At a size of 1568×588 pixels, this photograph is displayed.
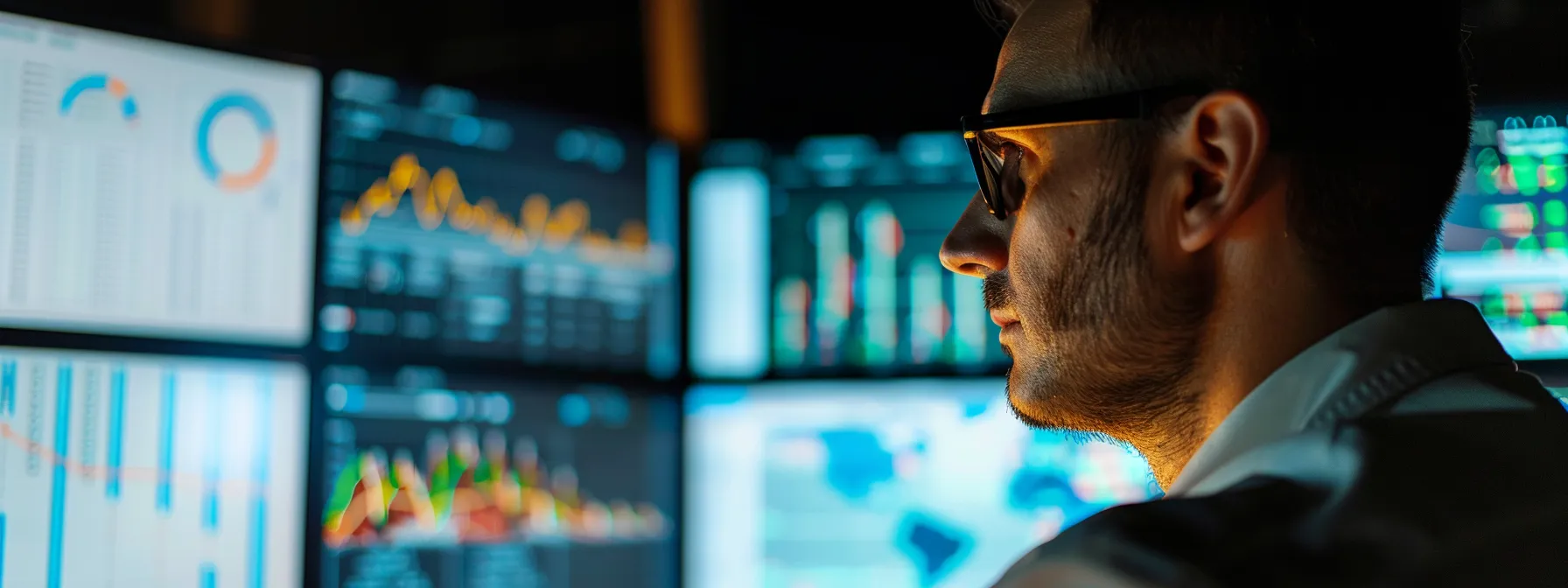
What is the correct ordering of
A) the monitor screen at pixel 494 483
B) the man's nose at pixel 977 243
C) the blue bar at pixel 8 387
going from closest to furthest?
the man's nose at pixel 977 243 < the blue bar at pixel 8 387 < the monitor screen at pixel 494 483

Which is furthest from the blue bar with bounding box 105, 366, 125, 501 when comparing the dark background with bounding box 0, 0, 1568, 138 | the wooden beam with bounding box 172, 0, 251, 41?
the dark background with bounding box 0, 0, 1568, 138

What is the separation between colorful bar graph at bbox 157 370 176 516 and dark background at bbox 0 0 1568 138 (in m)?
0.81

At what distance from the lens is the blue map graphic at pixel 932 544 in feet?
6.21

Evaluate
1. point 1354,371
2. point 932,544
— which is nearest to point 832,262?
point 932,544

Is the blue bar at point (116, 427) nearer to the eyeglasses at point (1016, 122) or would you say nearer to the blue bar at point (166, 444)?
the blue bar at point (166, 444)

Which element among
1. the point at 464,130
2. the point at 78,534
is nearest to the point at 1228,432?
the point at 78,534

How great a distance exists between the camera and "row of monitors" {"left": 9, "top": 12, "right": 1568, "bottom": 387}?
4.74 feet

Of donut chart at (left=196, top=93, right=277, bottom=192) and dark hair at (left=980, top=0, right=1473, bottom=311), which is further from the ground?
donut chart at (left=196, top=93, right=277, bottom=192)

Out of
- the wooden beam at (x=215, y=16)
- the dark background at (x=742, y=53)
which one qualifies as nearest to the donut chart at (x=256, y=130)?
the wooden beam at (x=215, y=16)

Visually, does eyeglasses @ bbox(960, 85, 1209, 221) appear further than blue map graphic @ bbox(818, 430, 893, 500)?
No

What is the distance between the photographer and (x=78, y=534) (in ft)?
4.65

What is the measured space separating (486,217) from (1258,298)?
128cm

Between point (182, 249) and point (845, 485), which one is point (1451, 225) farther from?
point (182, 249)

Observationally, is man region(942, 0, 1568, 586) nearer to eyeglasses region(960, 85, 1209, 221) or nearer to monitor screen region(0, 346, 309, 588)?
eyeglasses region(960, 85, 1209, 221)
